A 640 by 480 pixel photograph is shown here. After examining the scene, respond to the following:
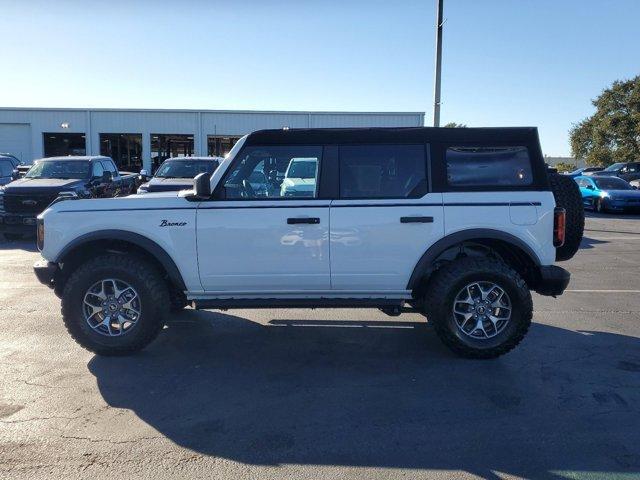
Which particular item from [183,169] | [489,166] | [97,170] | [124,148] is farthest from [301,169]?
[124,148]

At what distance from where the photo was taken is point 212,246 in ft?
16.6

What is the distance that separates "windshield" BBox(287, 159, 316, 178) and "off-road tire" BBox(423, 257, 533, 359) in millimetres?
1536

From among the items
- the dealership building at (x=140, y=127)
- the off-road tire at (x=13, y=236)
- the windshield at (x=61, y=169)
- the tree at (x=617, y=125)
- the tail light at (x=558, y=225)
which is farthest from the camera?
the tree at (x=617, y=125)

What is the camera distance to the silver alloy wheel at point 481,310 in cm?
512

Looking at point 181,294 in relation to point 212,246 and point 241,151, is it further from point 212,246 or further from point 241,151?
point 241,151

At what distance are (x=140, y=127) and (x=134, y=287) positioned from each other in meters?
30.3

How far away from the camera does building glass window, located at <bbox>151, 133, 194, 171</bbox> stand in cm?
3344

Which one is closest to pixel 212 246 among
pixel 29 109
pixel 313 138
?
pixel 313 138

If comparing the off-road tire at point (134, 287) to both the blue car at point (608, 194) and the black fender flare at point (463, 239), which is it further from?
the blue car at point (608, 194)

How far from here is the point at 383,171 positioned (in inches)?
205

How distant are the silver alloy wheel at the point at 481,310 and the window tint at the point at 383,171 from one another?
1.02m

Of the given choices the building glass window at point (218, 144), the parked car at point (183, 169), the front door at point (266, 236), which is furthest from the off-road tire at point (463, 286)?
the building glass window at point (218, 144)

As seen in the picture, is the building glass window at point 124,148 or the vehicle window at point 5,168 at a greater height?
the building glass window at point 124,148

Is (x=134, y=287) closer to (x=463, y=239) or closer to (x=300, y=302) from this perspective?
(x=300, y=302)
